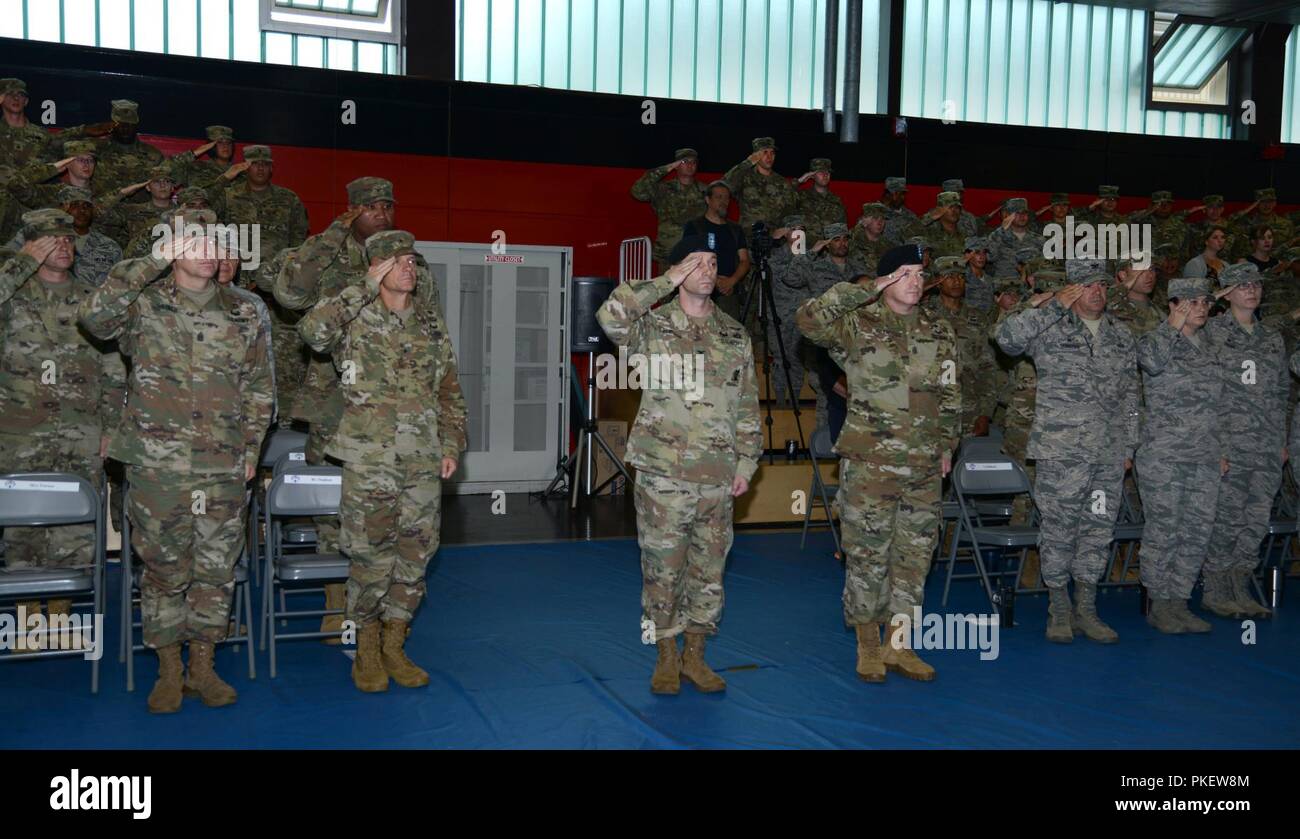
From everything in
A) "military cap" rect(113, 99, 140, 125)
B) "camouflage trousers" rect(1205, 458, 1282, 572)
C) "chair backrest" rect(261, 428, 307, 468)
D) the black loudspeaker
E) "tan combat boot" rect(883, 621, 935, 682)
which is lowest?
"tan combat boot" rect(883, 621, 935, 682)

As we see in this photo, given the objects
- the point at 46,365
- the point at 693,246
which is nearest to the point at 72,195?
the point at 46,365

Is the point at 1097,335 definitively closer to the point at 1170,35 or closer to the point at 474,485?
the point at 474,485

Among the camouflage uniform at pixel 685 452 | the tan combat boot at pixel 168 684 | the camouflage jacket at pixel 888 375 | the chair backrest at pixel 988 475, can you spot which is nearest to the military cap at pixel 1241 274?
the chair backrest at pixel 988 475

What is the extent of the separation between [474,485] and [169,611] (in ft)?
21.3

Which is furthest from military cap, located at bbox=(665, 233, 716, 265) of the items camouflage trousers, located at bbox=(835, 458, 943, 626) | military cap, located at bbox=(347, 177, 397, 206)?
military cap, located at bbox=(347, 177, 397, 206)

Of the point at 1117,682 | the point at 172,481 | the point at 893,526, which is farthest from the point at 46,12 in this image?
the point at 1117,682

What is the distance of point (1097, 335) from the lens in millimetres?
6125

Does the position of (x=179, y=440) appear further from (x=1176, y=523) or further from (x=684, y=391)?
(x=1176, y=523)

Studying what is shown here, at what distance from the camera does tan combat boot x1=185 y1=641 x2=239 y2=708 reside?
468 centimetres

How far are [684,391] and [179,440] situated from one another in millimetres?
2089

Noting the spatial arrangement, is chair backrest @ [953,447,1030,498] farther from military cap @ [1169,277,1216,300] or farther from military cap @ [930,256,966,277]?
military cap @ [930,256,966,277]

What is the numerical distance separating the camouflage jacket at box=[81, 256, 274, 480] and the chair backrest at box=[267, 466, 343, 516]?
1.44 ft

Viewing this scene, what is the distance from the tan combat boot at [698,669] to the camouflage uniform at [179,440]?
78.6 inches

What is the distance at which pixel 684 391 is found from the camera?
192 inches
